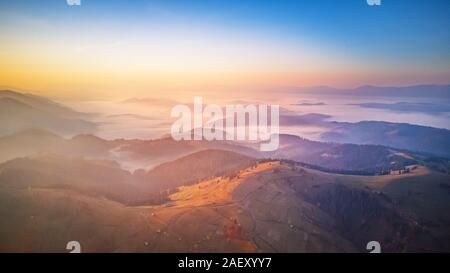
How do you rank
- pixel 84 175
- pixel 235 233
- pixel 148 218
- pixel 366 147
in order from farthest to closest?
pixel 366 147 < pixel 84 175 < pixel 148 218 < pixel 235 233

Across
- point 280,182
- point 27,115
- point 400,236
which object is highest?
point 27,115

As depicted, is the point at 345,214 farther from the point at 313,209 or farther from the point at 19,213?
the point at 19,213

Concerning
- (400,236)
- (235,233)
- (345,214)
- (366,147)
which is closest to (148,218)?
(235,233)

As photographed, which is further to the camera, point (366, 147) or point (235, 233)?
point (366, 147)

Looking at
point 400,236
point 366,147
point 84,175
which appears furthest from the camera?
point 366,147
